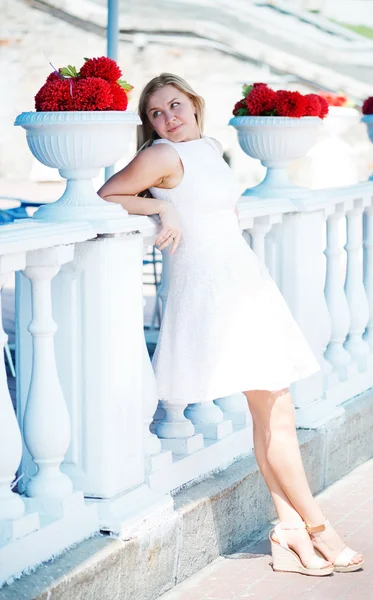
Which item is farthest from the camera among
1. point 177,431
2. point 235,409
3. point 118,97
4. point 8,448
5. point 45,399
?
point 235,409

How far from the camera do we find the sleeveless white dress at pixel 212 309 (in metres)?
3.48

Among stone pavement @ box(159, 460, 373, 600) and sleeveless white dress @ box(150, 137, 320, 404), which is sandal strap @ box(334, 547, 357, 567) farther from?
sleeveless white dress @ box(150, 137, 320, 404)

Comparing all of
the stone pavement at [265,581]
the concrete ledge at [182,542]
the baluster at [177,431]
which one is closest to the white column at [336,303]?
the concrete ledge at [182,542]

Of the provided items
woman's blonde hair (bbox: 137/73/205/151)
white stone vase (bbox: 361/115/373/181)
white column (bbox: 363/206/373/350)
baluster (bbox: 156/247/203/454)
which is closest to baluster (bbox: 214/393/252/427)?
baluster (bbox: 156/247/203/454)

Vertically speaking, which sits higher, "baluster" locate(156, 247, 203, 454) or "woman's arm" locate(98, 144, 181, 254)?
"woman's arm" locate(98, 144, 181, 254)

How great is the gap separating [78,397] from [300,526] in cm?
88

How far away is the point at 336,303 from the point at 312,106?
940 mm

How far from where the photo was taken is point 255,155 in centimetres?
446

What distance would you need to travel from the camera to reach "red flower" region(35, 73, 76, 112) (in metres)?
3.11

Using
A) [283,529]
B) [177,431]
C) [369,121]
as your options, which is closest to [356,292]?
[369,121]

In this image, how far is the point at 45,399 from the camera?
10.0ft

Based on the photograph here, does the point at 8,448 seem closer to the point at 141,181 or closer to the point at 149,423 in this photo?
the point at 149,423

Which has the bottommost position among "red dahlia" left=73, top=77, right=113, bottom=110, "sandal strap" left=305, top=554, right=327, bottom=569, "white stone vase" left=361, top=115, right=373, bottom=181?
"sandal strap" left=305, top=554, right=327, bottom=569

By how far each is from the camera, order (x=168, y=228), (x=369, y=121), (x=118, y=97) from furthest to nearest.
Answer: (x=369, y=121)
(x=168, y=228)
(x=118, y=97)
